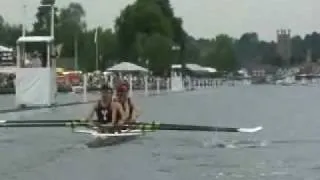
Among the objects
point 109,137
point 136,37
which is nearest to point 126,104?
point 109,137

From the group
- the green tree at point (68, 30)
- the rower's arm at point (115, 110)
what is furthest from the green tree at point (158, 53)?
the rower's arm at point (115, 110)

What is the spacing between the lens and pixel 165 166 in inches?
896

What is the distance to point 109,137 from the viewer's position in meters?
26.7

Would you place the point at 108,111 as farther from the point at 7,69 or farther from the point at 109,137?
the point at 7,69

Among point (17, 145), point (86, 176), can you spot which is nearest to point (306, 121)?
point (17, 145)

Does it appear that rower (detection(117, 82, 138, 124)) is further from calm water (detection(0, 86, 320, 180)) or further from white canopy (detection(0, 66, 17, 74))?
white canopy (detection(0, 66, 17, 74))

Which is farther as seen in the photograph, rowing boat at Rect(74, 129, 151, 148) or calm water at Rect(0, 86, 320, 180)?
rowing boat at Rect(74, 129, 151, 148)

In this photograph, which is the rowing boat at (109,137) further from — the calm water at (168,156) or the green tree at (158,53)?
the green tree at (158,53)

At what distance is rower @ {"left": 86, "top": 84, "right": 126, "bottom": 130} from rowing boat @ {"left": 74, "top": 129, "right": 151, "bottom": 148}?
322 mm

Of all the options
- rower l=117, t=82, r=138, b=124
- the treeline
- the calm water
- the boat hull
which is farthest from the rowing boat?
the treeline

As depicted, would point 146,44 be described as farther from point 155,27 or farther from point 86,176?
point 86,176

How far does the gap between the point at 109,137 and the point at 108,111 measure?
2.77 feet

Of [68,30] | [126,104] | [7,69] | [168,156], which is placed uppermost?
[68,30]

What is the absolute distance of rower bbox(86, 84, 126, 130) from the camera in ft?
88.4
